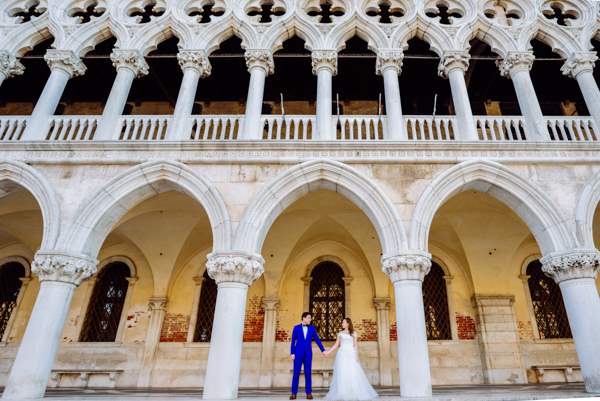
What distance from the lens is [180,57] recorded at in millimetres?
9000

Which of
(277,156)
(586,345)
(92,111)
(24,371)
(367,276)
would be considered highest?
(92,111)

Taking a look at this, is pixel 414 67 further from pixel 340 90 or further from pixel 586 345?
pixel 586 345

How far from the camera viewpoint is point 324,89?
8.58 metres

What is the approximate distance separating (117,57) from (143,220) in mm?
3973

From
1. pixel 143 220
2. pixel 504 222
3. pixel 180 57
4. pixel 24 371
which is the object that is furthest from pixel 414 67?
pixel 24 371

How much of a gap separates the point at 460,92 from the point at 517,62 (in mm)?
1607

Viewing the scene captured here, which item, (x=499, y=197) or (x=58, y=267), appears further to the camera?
(x=499, y=197)

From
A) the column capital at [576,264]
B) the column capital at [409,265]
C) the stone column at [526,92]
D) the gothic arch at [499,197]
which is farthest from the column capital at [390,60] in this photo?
the column capital at [576,264]

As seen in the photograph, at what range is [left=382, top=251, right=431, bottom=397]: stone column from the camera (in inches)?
233

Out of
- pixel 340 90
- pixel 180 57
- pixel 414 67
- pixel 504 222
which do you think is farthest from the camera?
pixel 340 90

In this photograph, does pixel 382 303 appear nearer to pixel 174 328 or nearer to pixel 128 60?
pixel 174 328

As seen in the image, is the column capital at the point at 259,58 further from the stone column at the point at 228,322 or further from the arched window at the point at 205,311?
the arched window at the point at 205,311

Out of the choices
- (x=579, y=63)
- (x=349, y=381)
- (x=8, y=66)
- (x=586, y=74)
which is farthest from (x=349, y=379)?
(x=8, y=66)

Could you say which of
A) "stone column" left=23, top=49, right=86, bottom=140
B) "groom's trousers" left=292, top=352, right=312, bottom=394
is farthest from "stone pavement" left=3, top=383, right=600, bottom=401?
"stone column" left=23, top=49, right=86, bottom=140
